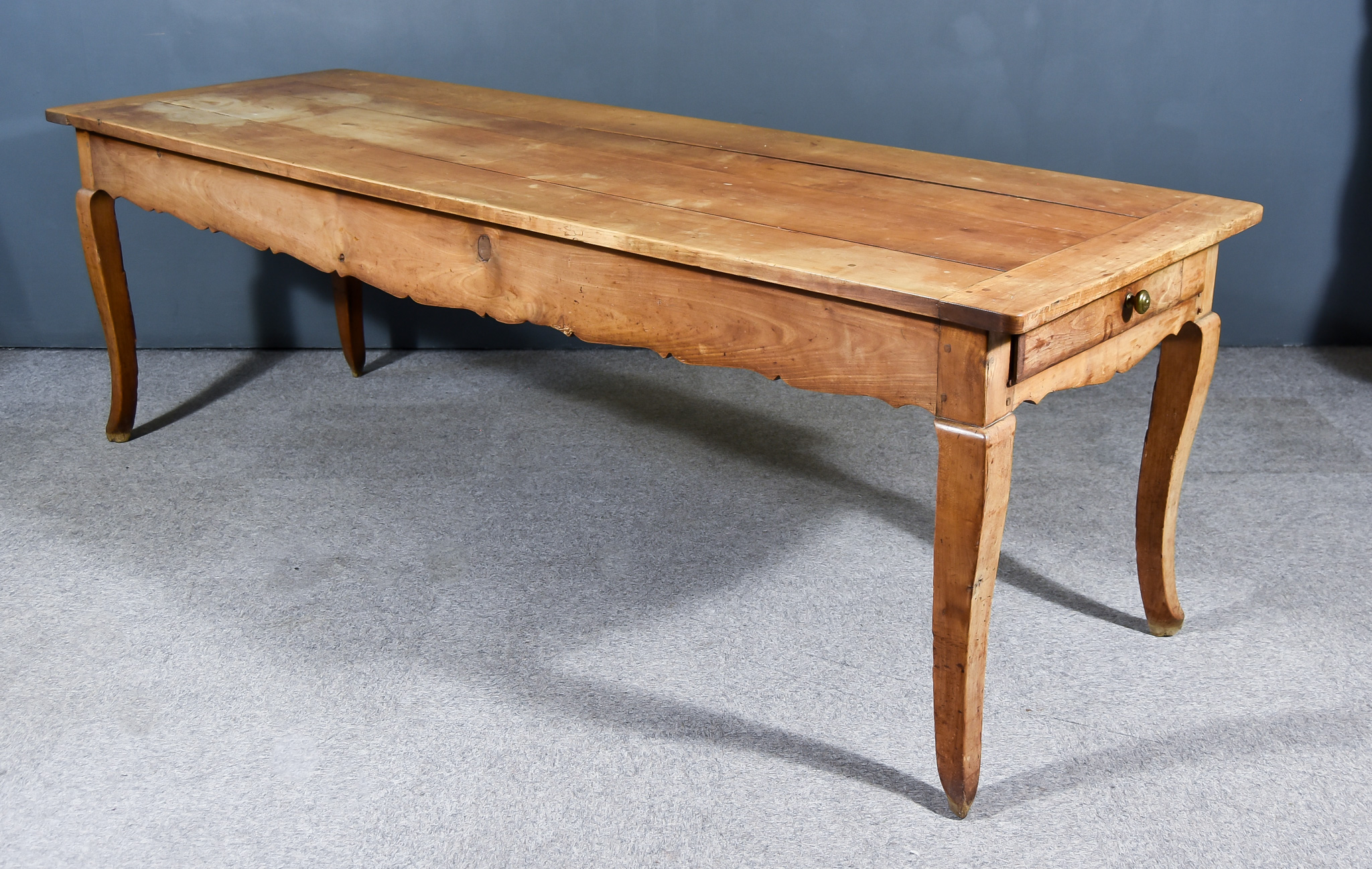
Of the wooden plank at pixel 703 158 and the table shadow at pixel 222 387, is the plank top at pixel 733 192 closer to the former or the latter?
the wooden plank at pixel 703 158

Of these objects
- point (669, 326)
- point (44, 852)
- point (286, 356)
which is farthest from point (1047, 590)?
point (286, 356)

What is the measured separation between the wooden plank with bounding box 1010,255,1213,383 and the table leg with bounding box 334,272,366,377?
76.8 inches

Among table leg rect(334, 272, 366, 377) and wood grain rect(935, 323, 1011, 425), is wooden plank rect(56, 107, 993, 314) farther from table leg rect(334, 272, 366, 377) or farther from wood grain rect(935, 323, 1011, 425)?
table leg rect(334, 272, 366, 377)

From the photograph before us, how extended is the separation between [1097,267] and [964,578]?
390 millimetres

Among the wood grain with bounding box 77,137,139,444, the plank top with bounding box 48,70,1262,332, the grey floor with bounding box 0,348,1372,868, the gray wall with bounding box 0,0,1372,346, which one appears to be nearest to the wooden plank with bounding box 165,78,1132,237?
the plank top with bounding box 48,70,1262,332

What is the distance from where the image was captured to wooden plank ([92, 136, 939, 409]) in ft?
4.65

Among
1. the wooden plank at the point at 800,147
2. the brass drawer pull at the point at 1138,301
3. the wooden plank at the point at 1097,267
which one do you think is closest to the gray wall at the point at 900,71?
the wooden plank at the point at 800,147

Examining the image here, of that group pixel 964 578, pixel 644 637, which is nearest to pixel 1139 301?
pixel 964 578

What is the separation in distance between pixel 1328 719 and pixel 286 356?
2485 millimetres

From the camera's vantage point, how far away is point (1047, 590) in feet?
6.77

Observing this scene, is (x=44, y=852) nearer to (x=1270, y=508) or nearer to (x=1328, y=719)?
(x=1328, y=719)

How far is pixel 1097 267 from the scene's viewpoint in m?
1.42

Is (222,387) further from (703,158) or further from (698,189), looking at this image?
(698,189)

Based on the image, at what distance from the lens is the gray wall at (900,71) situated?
2.91 metres
